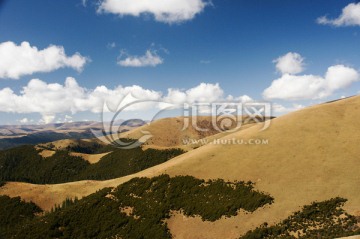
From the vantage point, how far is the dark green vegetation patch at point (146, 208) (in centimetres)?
6200

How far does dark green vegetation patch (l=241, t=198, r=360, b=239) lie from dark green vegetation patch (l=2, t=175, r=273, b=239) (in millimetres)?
7742

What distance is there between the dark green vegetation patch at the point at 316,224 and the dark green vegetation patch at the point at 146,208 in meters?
7.74

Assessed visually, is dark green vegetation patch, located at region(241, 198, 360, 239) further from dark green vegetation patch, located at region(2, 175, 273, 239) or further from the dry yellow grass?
dark green vegetation patch, located at region(2, 175, 273, 239)

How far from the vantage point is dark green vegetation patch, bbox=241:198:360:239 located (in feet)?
160

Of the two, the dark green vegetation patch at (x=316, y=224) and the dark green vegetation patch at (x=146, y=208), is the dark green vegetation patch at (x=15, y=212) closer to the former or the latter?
the dark green vegetation patch at (x=146, y=208)

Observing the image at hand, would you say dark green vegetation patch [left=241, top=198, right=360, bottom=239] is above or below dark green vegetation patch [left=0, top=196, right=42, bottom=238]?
above

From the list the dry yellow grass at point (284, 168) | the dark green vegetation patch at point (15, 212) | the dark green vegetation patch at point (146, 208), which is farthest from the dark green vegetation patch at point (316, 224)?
the dark green vegetation patch at point (15, 212)

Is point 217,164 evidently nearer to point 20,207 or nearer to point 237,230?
point 237,230

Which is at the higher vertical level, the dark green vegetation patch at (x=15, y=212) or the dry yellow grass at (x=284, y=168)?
the dry yellow grass at (x=284, y=168)

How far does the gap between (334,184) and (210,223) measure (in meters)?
28.3

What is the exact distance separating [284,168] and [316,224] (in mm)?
21399

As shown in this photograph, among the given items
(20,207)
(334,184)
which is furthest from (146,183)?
(20,207)

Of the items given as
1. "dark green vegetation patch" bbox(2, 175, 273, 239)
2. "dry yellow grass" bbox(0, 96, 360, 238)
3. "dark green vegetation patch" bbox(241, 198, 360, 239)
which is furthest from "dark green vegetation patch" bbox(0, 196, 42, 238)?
"dark green vegetation patch" bbox(241, 198, 360, 239)

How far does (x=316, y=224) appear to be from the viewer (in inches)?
2052
